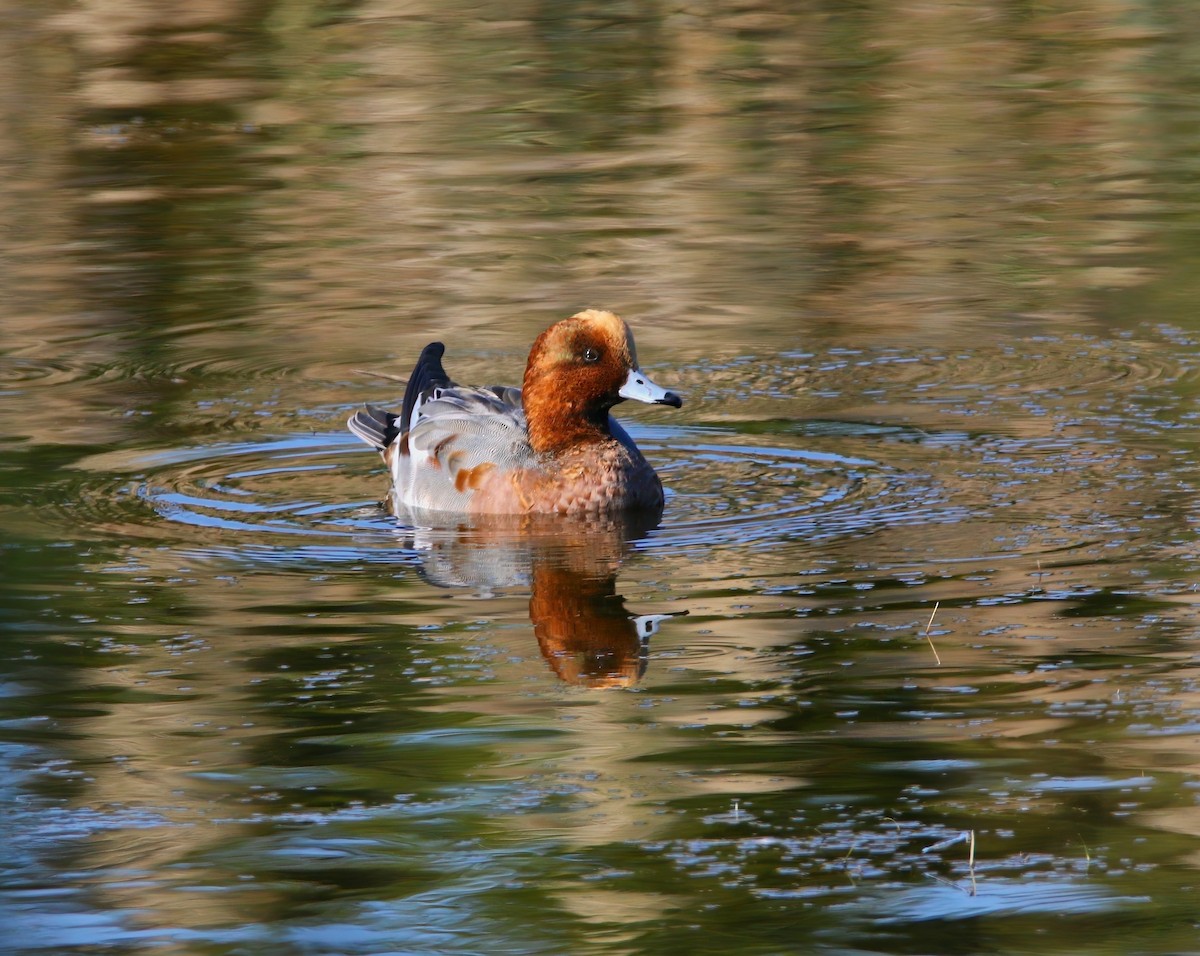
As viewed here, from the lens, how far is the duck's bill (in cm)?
995

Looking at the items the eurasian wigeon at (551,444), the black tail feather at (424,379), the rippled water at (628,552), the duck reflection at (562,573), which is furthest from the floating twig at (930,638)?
the black tail feather at (424,379)

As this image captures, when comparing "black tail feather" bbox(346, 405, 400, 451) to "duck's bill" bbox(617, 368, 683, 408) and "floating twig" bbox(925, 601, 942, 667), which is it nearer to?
"duck's bill" bbox(617, 368, 683, 408)

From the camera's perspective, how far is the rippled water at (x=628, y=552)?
5.84m

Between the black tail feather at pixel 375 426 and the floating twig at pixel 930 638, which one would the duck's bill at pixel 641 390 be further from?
the floating twig at pixel 930 638

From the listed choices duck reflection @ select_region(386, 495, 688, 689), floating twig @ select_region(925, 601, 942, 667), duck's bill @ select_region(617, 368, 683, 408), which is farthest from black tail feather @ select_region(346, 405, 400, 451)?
floating twig @ select_region(925, 601, 942, 667)

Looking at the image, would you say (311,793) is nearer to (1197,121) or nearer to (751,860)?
(751,860)

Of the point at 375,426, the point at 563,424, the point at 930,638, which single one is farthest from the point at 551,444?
the point at 930,638

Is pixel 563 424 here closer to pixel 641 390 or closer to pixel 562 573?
pixel 641 390

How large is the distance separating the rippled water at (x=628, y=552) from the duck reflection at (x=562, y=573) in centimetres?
3

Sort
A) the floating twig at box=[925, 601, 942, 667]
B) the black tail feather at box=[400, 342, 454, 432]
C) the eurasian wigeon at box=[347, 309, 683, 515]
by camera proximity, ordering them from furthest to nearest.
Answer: the black tail feather at box=[400, 342, 454, 432], the eurasian wigeon at box=[347, 309, 683, 515], the floating twig at box=[925, 601, 942, 667]

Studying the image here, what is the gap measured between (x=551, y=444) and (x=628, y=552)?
3.72ft

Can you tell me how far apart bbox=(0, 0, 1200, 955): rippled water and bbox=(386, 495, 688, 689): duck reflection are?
1.3 inches

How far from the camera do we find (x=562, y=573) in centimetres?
902

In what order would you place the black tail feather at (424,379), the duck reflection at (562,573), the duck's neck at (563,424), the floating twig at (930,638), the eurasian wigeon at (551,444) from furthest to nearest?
the black tail feather at (424,379) → the duck's neck at (563,424) → the eurasian wigeon at (551,444) → the duck reflection at (562,573) → the floating twig at (930,638)
